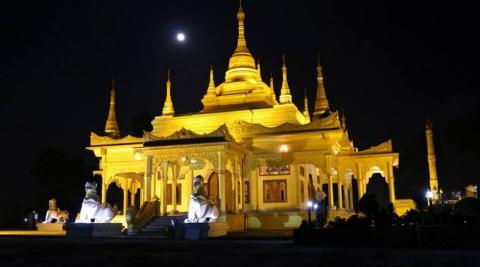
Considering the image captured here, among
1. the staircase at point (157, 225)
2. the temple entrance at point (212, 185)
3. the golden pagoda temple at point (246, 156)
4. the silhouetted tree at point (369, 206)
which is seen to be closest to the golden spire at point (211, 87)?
the golden pagoda temple at point (246, 156)

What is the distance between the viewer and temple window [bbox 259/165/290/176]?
2711 centimetres

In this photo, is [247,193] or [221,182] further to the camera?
[247,193]

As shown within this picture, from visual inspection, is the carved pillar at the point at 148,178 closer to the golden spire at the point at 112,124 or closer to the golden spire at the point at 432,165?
the golden spire at the point at 112,124

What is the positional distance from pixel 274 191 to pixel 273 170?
1.14 metres

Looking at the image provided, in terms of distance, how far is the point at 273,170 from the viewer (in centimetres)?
2728

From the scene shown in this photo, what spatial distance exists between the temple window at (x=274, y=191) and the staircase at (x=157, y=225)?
6320 millimetres

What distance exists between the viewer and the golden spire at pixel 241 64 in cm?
3222

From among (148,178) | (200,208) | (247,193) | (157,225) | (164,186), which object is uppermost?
(148,178)

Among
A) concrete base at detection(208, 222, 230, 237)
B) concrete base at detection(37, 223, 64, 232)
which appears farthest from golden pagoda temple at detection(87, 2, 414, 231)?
concrete base at detection(37, 223, 64, 232)

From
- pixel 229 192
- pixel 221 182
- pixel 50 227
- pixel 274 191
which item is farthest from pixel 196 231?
pixel 50 227

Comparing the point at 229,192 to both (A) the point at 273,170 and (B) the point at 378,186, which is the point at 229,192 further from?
(B) the point at 378,186

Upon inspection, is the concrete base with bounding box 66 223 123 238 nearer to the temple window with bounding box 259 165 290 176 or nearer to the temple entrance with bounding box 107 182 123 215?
the temple window with bounding box 259 165 290 176

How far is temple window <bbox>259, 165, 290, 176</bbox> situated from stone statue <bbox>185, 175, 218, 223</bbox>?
805 centimetres

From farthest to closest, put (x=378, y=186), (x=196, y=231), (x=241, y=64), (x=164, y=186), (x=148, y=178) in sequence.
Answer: (x=378, y=186), (x=241, y=64), (x=164, y=186), (x=148, y=178), (x=196, y=231)
